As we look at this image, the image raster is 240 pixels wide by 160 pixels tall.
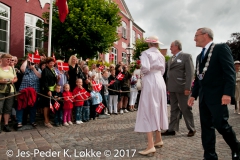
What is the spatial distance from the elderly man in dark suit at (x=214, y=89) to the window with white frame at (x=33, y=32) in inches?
479

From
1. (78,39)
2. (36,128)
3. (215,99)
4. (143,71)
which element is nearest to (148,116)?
(143,71)

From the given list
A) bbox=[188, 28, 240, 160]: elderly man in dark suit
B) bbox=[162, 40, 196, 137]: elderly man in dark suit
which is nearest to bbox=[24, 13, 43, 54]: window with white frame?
bbox=[162, 40, 196, 137]: elderly man in dark suit

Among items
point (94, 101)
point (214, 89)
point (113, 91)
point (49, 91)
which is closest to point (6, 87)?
point (49, 91)

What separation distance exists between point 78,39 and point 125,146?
29.4 ft

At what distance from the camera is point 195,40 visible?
3.96 m

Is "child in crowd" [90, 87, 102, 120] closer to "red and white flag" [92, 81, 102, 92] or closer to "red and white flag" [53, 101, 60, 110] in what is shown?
"red and white flag" [92, 81, 102, 92]

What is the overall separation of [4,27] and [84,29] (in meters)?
4.42

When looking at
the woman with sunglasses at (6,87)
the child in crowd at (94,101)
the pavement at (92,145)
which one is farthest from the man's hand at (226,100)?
the child in crowd at (94,101)

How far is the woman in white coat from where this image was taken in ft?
14.1

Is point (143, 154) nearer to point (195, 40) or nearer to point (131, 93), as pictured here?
point (195, 40)

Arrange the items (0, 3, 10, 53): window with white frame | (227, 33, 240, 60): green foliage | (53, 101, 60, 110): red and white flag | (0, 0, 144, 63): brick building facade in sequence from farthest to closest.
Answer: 1. (227, 33, 240, 60): green foliage
2. (0, 0, 144, 63): brick building facade
3. (0, 3, 10, 53): window with white frame
4. (53, 101, 60, 110): red and white flag

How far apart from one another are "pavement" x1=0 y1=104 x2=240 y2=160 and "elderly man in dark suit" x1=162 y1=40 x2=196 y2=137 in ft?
1.02

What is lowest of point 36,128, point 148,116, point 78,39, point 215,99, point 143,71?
point 36,128

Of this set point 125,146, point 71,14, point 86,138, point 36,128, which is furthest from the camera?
point 71,14
